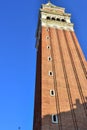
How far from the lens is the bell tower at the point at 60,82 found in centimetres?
1816

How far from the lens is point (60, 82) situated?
72.5 ft

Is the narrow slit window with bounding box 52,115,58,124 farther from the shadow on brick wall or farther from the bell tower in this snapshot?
the shadow on brick wall

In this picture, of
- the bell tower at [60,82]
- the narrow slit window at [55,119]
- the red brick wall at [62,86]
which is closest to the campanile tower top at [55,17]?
the bell tower at [60,82]

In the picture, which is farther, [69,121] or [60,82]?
[60,82]

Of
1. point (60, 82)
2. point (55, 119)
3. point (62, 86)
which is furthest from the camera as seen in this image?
point (60, 82)

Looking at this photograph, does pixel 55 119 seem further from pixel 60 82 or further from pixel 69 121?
pixel 60 82

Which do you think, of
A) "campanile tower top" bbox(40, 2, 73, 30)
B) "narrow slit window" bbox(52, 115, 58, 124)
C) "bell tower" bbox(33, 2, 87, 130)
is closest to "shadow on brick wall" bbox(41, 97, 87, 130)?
"bell tower" bbox(33, 2, 87, 130)

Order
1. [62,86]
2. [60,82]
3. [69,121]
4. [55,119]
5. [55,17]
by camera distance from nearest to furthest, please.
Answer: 1. [55,119]
2. [69,121]
3. [62,86]
4. [60,82]
5. [55,17]

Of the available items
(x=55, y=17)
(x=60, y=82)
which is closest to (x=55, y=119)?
(x=60, y=82)

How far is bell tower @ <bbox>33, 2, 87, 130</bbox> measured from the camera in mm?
18164

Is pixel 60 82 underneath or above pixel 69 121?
above

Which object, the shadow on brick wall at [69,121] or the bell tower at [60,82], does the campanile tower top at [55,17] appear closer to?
the bell tower at [60,82]

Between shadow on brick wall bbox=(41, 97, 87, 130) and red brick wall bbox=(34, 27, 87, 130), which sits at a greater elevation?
red brick wall bbox=(34, 27, 87, 130)

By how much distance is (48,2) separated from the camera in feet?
144
